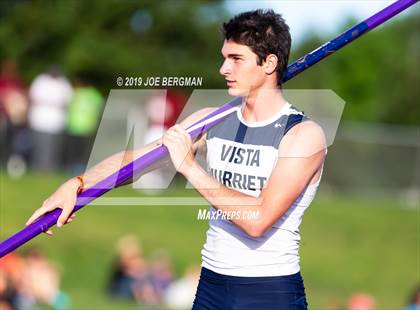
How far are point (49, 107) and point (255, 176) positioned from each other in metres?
10.5

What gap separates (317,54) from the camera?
4727 millimetres

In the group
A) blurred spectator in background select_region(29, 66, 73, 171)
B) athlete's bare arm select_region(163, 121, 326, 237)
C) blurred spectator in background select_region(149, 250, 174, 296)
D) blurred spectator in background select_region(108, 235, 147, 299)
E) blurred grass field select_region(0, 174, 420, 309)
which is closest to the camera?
athlete's bare arm select_region(163, 121, 326, 237)

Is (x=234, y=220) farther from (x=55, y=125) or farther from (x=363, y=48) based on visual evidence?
(x=363, y=48)

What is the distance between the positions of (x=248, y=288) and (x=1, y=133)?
11.4 m

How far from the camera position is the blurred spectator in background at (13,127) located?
14727 millimetres

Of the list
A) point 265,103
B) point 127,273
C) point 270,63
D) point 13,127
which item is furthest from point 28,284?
point 270,63

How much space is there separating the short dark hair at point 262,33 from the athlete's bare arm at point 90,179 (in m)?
0.49

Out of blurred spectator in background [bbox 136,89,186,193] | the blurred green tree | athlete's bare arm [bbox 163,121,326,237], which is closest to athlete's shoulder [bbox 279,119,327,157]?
athlete's bare arm [bbox 163,121,326,237]

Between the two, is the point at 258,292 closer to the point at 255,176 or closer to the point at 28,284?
the point at 255,176

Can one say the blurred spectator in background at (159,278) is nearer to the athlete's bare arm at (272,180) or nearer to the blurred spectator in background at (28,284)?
the blurred spectator in background at (28,284)

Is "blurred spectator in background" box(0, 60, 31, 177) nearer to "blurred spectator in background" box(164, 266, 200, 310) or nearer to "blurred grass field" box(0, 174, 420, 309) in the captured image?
"blurred grass field" box(0, 174, 420, 309)

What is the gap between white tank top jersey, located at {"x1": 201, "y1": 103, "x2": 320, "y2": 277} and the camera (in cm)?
451

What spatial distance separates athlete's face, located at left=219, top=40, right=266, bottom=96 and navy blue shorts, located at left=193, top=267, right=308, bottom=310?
832 mm

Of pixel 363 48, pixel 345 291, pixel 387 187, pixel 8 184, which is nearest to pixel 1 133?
pixel 8 184
